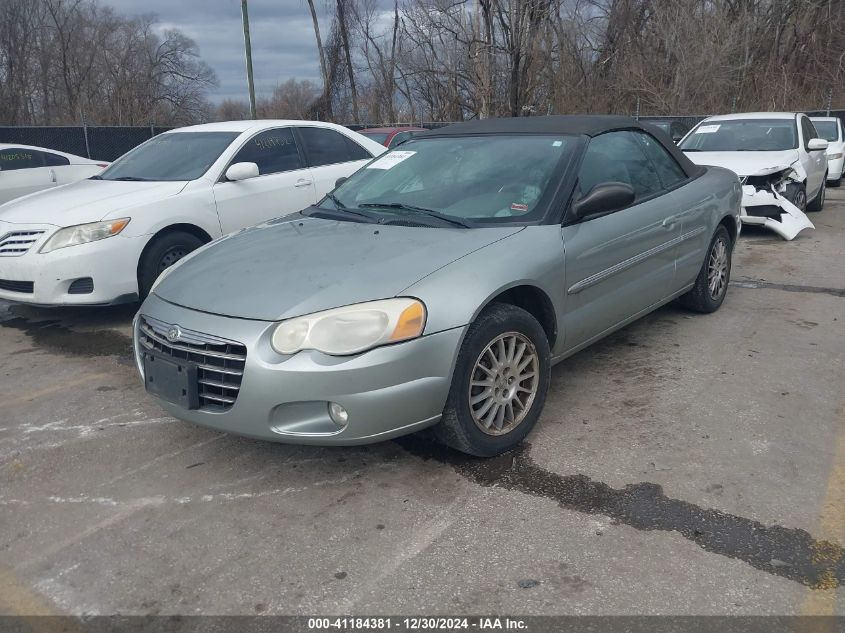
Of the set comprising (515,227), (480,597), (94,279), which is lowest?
(480,597)

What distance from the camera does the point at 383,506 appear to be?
121 inches

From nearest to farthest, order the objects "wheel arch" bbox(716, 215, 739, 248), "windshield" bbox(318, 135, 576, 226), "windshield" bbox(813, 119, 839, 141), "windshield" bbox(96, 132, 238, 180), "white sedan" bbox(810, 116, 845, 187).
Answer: "windshield" bbox(318, 135, 576, 226) → "wheel arch" bbox(716, 215, 739, 248) → "windshield" bbox(96, 132, 238, 180) → "white sedan" bbox(810, 116, 845, 187) → "windshield" bbox(813, 119, 839, 141)

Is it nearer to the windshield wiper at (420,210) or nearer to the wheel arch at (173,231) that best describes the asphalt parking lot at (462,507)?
the windshield wiper at (420,210)

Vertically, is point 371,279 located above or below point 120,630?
above

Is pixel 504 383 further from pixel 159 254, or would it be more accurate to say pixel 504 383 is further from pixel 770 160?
pixel 770 160

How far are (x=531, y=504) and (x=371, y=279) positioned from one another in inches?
45.9

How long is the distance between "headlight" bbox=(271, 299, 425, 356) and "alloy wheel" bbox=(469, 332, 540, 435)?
0.44 meters

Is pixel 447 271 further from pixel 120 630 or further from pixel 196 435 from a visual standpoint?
pixel 120 630

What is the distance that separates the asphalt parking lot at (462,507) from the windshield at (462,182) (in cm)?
115

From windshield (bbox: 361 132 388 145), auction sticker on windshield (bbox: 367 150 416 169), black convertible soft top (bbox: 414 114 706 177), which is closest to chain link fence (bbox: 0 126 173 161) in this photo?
windshield (bbox: 361 132 388 145)

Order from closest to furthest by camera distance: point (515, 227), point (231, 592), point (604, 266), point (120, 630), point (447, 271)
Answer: point (120, 630) < point (231, 592) < point (447, 271) < point (515, 227) < point (604, 266)

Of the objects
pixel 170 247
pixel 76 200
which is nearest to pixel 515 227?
pixel 170 247

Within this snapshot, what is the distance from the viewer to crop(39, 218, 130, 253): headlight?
5.45 m

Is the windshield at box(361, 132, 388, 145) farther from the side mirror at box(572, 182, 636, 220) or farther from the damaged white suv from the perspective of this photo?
the side mirror at box(572, 182, 636, 220)
